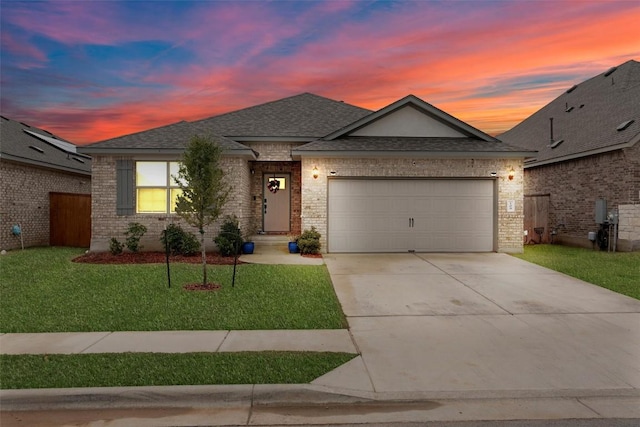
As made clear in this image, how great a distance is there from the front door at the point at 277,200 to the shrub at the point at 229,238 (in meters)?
3.11

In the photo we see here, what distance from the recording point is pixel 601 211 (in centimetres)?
1530

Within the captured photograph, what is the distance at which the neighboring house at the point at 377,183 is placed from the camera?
46.6 ft

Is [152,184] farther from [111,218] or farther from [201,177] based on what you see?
[201,177]

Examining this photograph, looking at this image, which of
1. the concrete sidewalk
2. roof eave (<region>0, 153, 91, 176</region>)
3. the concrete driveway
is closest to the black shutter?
roof eave (<region>0, 153, 91, 176</region>)

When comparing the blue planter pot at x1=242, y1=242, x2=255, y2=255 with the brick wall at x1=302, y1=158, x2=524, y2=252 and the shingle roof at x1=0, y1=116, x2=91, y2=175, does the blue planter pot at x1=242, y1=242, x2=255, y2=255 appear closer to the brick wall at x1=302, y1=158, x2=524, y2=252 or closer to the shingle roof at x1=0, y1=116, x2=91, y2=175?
the brick wall at x1=302, y1=158, x2=524, y2=252

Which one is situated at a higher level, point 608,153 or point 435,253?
point 608,153

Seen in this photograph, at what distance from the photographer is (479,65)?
664 inches

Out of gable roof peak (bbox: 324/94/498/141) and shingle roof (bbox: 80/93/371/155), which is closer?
shingle roof (bbox: 80/93/371/155)

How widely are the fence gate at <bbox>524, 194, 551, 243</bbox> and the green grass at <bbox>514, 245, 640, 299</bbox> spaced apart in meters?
1.28

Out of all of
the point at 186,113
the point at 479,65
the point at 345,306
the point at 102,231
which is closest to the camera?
the point at 345,306

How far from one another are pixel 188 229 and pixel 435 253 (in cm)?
913

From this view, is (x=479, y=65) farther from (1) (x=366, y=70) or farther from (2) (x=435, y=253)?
(2) (x=435, y=253)

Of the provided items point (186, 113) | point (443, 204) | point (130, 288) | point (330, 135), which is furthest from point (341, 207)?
point (186, 113)

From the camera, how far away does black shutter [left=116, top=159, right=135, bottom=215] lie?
46.5 ft
